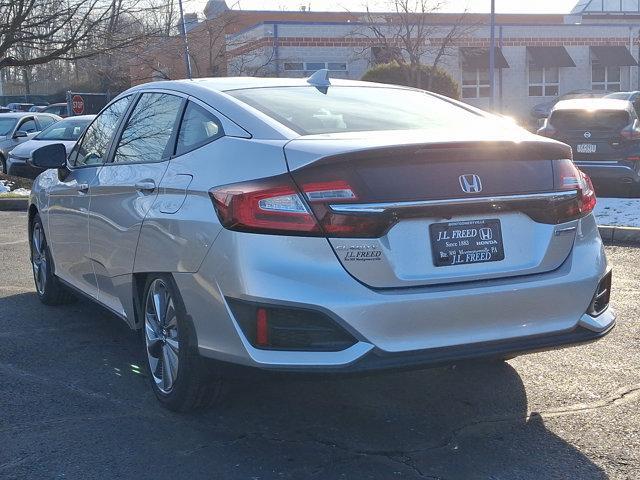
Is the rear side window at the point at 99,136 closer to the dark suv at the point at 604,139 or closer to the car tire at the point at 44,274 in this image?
the car tire at the point at 44,274

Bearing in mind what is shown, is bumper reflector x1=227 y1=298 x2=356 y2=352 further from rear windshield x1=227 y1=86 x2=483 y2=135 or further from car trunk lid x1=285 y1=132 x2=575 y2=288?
rear windshield x1=227 y1=86 x2=483 y2=135

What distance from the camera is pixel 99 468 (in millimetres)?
3678

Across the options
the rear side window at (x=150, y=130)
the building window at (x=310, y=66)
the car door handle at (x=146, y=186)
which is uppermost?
the building window at (x=310, y=66)

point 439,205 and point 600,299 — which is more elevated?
point 439,205

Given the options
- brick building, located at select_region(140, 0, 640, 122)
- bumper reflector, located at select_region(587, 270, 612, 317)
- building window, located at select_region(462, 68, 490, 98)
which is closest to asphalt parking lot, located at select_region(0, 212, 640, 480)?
bumper reflector, located at select_region(587, 270, 612, 317)

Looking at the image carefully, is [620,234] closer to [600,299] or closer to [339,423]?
[600,299]

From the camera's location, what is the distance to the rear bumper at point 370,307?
3.44 metres

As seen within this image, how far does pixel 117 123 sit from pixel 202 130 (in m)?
1.32

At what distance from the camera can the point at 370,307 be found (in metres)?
3.44

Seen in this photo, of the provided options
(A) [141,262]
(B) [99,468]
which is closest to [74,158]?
(A) [141,262]

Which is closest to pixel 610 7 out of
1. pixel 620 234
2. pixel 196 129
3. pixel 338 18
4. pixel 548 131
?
pixel 338 18

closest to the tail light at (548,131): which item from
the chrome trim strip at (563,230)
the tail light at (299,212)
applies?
the chrome trim strip at (563,230)

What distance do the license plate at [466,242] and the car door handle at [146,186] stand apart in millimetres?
1526

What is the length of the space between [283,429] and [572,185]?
5.71ft
